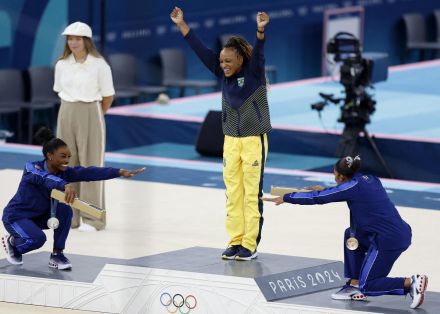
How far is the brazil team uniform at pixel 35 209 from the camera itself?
27.3ft

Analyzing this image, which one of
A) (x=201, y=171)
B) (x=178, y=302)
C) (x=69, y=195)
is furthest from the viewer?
(x=201, y=171)

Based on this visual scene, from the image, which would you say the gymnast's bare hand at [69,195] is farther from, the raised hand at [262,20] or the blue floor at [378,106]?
the blue floor at [378,106]

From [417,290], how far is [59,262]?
212cm

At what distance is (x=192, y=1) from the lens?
1894cm

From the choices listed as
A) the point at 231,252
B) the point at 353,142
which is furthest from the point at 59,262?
the point at 353,142

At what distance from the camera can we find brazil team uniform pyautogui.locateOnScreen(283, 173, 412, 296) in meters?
7.55

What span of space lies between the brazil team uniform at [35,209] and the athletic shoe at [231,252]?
0.80 m

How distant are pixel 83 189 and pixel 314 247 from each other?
168 centimetres

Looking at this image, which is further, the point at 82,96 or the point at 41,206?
the point at 82,96

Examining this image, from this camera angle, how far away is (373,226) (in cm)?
756

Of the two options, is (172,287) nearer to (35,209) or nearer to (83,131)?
(35,209)

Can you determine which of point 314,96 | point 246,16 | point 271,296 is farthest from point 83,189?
point 246,16

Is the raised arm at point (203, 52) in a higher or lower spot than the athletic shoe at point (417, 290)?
higher

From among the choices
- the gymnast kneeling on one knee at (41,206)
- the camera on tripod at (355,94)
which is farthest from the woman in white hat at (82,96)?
the camera on tripod at (355,94)
